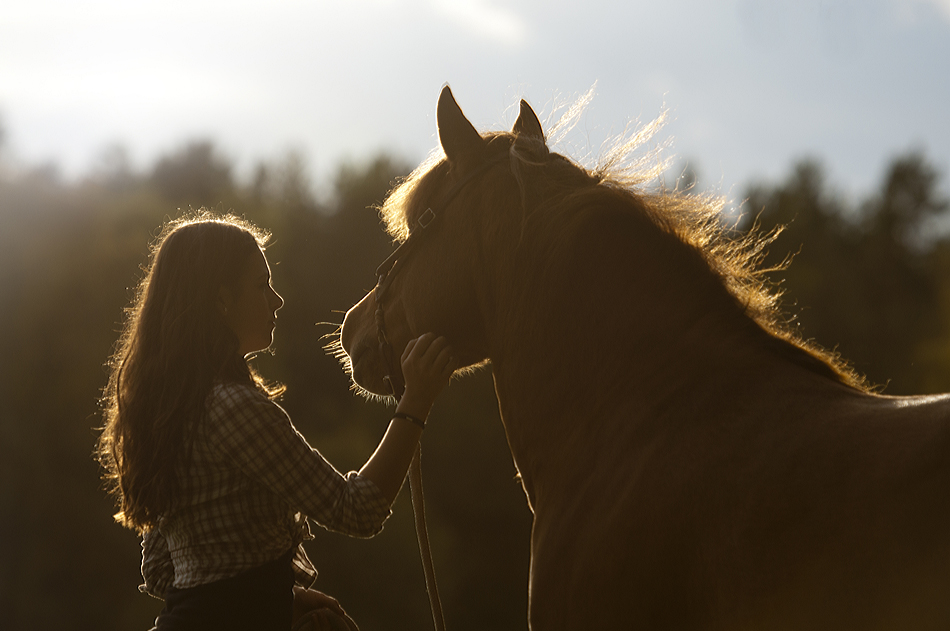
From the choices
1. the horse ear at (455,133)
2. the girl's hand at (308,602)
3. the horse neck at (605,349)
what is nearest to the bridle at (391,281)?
the horse ear at (455,133)

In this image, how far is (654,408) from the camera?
1723 millimetres

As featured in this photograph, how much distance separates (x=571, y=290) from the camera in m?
1.90

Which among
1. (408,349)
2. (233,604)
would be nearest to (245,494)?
(233,604)

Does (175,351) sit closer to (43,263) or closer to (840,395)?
(840,395)

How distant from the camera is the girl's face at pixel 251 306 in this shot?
2113 millimetres

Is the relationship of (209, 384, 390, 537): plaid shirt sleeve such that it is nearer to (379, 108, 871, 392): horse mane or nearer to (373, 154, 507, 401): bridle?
(373, 154, 507, 401): bridle

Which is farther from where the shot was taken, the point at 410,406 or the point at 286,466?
the point at 410,406

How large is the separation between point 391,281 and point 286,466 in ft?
2.37

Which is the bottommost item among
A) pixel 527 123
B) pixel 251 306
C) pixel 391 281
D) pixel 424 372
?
pixel 251 306

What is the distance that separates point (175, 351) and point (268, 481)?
463 mm

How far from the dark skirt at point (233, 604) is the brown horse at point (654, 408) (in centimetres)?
68

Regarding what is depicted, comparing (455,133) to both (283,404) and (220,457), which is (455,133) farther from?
(283,404)

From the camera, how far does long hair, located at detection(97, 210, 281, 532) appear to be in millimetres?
1869

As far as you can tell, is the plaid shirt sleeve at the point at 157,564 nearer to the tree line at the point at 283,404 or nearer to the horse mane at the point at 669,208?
the horse mane at the point at 669,208
